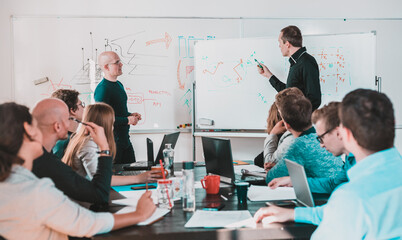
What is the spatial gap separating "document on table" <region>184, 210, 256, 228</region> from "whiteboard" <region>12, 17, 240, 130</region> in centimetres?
285

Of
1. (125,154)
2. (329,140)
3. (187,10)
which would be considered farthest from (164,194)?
(187,10)

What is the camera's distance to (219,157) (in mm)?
2055

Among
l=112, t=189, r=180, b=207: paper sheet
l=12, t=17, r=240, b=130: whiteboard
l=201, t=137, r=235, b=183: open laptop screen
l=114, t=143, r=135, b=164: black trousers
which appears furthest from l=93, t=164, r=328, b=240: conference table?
l=12, t=17, r=240, b=130: whiteboard

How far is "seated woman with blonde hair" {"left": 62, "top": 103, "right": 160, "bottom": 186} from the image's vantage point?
2000 millimetres

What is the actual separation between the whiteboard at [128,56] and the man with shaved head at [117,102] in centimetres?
61

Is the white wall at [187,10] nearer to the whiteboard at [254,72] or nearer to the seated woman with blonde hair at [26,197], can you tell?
the whiteboard at [254,72]

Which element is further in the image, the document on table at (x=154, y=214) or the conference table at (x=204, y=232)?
the document on table at (x=154, y=214)

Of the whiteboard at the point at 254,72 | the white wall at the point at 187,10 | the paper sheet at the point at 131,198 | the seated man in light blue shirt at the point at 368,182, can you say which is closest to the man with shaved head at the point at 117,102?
the white wall at the point at 187,10

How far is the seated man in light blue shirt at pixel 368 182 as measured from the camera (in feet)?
3.51

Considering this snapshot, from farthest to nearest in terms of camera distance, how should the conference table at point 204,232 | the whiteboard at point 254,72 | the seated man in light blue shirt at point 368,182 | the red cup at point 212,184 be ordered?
the whiteboard at point 254,72, the red cup at point 212,184, the conference table at point 204,232, the seated man in light blue shirt at point 368,182

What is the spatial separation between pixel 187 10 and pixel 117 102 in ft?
4.70

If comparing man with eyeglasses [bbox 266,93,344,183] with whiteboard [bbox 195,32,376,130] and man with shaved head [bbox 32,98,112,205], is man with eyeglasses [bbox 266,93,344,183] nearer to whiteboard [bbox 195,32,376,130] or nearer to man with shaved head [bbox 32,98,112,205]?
man with shaved head [bbox 32,98,112,205]

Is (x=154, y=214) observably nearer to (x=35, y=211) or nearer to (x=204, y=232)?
(x=204, y=232)

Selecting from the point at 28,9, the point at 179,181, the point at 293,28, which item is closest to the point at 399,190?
the point at 179,181
